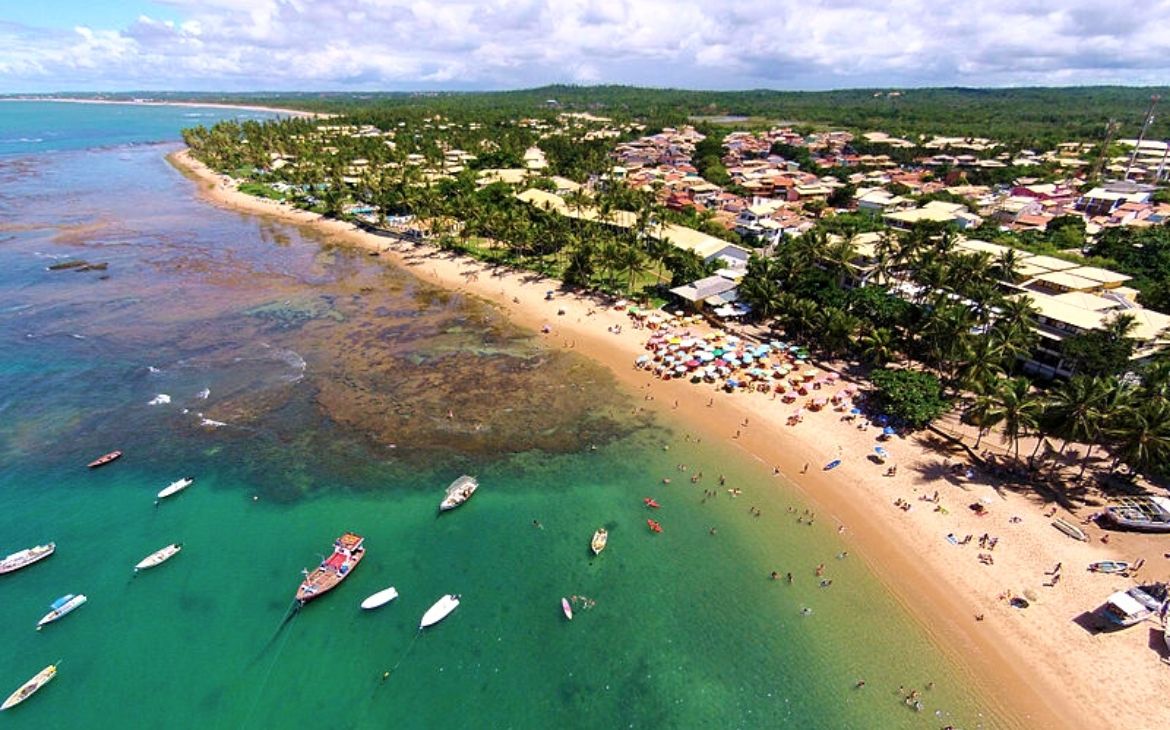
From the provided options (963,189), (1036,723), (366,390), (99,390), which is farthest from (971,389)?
(963,189)

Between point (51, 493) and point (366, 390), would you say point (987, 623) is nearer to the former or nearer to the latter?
point (366, 390)

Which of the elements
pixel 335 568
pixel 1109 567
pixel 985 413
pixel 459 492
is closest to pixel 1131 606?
pixel 1109 567

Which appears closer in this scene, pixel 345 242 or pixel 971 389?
pixel 971 389

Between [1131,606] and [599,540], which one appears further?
[599,540]

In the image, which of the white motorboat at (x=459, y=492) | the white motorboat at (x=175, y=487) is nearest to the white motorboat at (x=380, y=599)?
the white motorboat at (x=459, y=492)

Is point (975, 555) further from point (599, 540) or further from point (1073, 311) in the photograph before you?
point (1073, 311)

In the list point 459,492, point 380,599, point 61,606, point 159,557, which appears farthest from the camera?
point 459,492

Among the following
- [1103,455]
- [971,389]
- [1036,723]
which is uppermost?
[971,389]
